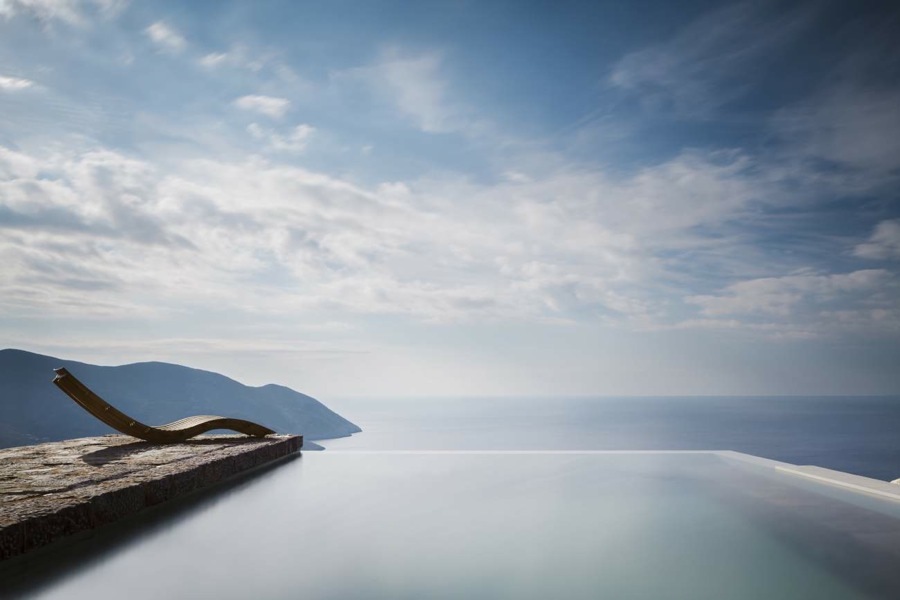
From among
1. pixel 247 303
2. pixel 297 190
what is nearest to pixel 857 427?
pixel 247 303

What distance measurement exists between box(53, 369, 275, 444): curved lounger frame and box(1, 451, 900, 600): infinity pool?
43.6 inches

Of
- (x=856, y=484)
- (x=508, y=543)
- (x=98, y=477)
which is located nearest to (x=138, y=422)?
(x=98, y=477)

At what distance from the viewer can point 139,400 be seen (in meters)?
76.4

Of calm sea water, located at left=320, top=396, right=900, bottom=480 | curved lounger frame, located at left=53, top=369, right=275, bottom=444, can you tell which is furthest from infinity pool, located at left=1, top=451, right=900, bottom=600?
calm sea water, located at left=320, top=396, right=900, bottom=480

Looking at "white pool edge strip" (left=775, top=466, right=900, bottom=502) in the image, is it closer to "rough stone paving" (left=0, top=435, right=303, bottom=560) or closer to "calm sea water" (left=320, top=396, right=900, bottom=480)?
"rough stone paving" (left=0, top=435, right=303, bottom=560)

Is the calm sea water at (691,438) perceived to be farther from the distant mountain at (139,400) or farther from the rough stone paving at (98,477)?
the rough stone paving at (98,477)

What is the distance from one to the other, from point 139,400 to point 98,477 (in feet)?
276

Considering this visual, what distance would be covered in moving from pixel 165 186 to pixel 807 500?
10109mm

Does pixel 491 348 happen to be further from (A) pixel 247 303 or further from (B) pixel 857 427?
(B) pixel 857 427

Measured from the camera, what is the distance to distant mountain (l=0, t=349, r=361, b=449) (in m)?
59.5

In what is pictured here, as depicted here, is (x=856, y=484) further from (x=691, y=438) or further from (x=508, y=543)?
(x=691, y=438)

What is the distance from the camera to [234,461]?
12.8 feet

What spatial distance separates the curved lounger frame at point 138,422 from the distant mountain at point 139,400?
43.9 metres

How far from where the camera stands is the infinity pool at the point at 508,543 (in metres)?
1.81
